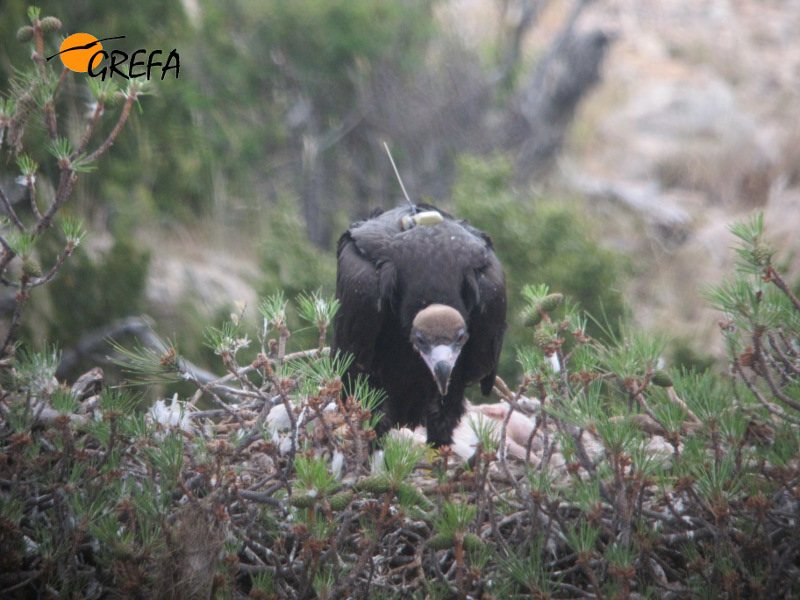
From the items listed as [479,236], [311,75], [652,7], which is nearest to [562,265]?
[479,236]

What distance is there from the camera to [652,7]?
1941cm

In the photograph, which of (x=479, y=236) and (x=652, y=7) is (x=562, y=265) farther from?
(x=652, y=7)

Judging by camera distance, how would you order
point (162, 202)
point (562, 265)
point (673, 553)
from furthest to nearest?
point (162, 202)
point (562, 265)
point (673, 553)

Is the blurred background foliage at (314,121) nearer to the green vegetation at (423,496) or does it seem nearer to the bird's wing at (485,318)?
the bird's wing at (485,318)

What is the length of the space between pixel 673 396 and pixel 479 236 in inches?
59.7

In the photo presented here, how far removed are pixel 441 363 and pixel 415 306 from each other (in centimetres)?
39

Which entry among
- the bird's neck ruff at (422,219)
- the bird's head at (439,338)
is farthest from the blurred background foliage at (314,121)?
the bird's head at (439,338)

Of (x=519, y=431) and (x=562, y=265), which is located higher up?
(x=519, y=431)

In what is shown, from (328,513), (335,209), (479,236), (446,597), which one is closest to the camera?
(328,513)

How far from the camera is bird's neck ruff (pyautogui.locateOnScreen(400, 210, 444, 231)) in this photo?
13.0ft

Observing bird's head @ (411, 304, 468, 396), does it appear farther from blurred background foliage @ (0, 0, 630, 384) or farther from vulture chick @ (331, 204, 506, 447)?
blurred background foliage @ (0, 0, 630, 384)

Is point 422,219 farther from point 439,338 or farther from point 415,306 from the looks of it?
point 439,338

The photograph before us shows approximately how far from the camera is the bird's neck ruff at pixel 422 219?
395 cm

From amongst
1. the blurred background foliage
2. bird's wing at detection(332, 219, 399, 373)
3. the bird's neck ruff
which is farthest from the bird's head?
the blurred background foliage
